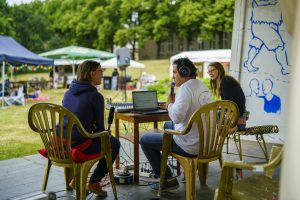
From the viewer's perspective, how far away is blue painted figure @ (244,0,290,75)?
635 centimetres

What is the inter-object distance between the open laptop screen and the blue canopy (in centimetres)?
1048

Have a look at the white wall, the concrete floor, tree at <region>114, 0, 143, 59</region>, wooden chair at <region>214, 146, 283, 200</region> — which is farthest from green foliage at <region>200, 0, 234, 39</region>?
wooden chair at <region>214, 146, 283, 200</region>

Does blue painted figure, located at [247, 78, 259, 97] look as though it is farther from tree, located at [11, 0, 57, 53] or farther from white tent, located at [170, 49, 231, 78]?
tree, located at [11, 0, 57, 53]

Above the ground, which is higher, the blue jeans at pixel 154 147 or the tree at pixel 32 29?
the tree at pixel 32 29

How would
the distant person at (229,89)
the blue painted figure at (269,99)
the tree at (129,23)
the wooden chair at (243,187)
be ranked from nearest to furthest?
the wooden chair at (243,187) < the distant person at (229,89) < the blue painted figure at (269,99) < the tree at (129,23)

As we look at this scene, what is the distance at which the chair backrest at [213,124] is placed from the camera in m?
3.24

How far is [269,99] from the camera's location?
650cm

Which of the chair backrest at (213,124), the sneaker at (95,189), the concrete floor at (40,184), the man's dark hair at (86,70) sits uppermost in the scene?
the man's dark hair at (86,70)

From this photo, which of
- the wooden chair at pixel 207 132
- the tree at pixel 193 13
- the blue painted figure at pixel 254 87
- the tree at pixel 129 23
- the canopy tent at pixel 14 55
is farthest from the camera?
the tree at pixel 129 23

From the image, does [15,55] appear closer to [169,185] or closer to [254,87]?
[254,87]

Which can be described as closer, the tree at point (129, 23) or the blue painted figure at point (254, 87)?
the blue painted figure at point (254, 87)

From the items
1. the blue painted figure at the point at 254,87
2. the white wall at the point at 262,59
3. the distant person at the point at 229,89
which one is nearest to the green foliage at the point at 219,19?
the white wall at the point at 262,59

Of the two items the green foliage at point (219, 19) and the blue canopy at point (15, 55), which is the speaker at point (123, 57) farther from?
the green foliage at point (219, 19)

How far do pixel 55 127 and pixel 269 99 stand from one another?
4.42 metres
